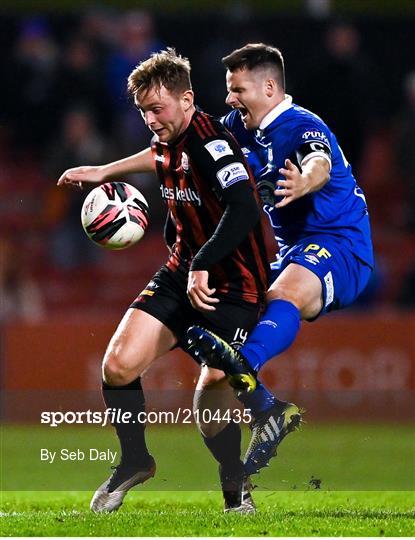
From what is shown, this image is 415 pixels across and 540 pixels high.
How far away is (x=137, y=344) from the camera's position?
18.3 feet

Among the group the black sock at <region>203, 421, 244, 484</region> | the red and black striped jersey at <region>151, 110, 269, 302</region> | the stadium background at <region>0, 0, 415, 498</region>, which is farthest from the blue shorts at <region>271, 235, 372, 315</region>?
the stadium background at <region>0, 0, 415, 498</region>

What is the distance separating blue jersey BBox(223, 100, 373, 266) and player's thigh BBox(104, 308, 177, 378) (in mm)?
792

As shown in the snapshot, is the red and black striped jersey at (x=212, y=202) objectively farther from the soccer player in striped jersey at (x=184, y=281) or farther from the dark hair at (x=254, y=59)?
the dark hair at (x=254, y=59)

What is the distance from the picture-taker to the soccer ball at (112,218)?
5855 mm

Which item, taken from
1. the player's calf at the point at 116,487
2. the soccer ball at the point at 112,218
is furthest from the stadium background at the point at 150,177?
the soccer ball at the point at 112,218

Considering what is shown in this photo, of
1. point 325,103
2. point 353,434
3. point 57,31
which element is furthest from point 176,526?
point 57,31

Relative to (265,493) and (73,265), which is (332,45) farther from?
(265,493)

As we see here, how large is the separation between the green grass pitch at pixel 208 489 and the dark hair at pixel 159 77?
1969 mm

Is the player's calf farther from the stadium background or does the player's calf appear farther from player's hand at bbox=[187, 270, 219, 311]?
the stadium background

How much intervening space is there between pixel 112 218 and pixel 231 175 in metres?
0.73

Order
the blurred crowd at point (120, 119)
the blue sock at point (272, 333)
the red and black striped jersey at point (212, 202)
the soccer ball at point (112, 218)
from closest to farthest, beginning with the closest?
the blue sock at point (272, 333) → the red and black striped jersey at point (212, 202) → the soccer ball at point (112, 218) → the blurred crowd at point (120, 119)

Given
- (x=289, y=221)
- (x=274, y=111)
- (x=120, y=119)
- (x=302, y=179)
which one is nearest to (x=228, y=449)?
(x=289, y=221)

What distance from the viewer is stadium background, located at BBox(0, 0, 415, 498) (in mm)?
10648

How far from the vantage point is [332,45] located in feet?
43.3
